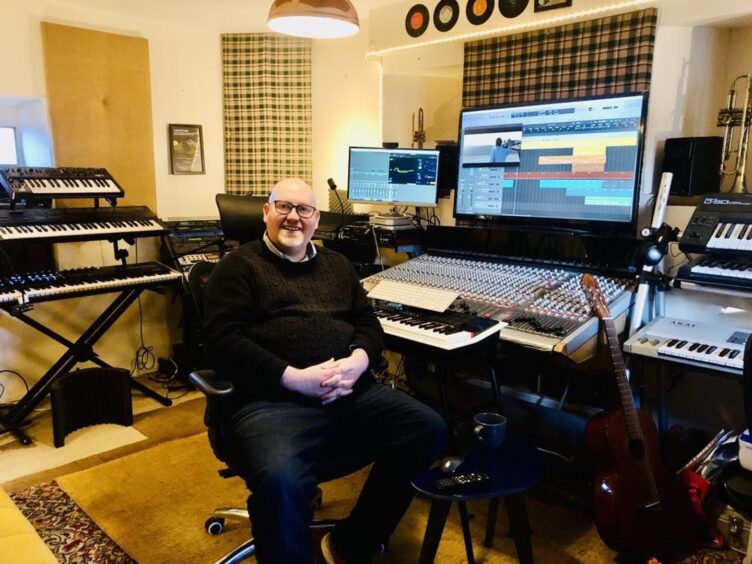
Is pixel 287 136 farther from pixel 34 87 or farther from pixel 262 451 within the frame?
pixel 262 451

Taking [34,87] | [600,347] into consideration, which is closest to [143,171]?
[34,87]

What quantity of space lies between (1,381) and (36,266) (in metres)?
0.68

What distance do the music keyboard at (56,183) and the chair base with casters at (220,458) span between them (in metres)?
1.69

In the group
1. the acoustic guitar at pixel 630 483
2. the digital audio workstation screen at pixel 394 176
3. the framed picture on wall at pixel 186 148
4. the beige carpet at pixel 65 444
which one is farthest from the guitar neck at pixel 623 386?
the framed picture on wall at pixel 186 148

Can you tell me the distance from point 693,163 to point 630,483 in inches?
51.4

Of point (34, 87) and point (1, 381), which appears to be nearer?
point (1, 381)

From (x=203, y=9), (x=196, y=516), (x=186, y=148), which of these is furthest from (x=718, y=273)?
(x=186, y=148)

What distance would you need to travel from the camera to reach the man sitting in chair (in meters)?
1.74

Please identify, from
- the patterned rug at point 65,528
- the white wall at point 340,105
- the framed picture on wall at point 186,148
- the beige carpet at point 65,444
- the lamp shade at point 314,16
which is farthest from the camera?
the framed picture on wall at point 186,148

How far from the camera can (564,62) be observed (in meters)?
2.75

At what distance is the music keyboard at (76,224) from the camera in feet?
9.19

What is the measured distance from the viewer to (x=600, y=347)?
6.88 feet

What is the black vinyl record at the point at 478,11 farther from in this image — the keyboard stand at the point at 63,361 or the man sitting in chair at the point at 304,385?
the keyboard stand at the point at 63,361

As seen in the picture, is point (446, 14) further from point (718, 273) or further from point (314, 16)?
point (718, 273)
